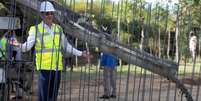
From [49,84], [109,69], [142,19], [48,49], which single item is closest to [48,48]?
[48,49]

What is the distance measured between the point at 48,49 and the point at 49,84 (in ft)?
1.66

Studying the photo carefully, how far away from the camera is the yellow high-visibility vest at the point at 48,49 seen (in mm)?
7676

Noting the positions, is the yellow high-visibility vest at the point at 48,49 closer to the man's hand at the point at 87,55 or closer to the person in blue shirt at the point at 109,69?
the man's hand at the point at 87,55

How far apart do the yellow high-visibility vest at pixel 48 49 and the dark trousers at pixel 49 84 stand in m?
0.10

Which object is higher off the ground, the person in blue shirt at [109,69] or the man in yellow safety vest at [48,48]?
the man in yellow safety vest at [48,48]

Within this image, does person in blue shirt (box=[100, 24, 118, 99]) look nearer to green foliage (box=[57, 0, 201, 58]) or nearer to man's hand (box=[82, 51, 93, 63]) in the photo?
green foliage (box=[57, 0, 201, 58])

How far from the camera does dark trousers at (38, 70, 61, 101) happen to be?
7.82 metres

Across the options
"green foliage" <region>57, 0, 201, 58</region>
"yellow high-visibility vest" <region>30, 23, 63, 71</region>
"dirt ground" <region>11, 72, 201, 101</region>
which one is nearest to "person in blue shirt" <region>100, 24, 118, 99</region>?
"dirt ground" <region>11, 72, 201, 101</region>

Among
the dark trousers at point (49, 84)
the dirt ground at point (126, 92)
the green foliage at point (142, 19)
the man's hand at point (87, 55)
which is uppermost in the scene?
the green foliage at point (142, 19)

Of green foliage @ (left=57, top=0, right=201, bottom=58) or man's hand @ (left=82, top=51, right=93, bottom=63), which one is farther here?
man's hand @ (left=82, top=51, right=93, bottom=63)

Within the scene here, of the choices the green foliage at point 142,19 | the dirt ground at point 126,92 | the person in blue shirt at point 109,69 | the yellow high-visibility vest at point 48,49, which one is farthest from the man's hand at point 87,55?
the person in blue shirt at point 109,69

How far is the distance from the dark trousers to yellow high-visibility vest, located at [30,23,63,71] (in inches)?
3.8

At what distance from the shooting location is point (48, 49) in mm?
7809

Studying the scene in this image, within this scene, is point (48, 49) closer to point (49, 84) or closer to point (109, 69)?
point (49, 84)
